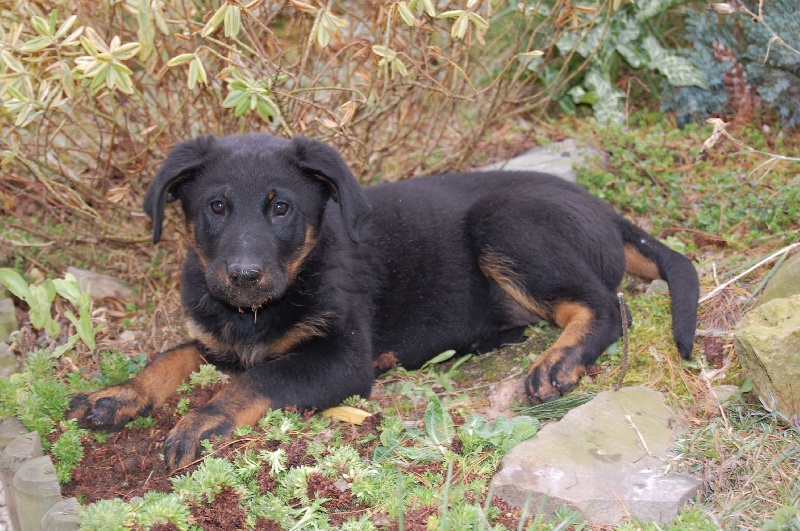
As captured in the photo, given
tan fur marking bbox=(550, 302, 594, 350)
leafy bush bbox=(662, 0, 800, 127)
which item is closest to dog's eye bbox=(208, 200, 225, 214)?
tan fur marking bbox=(550, 302, 594, 350)

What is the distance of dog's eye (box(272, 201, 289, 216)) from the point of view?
3412mm

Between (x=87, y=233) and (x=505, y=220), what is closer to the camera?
(x=505, y=220)

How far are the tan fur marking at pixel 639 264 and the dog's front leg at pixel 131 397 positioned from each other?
7.44 ft

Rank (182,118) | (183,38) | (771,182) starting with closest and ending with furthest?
1. (183,38)
2. (182,118)
3. (771,182)

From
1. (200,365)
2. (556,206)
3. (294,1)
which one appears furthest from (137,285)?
(556,206)

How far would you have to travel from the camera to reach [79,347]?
4273mm

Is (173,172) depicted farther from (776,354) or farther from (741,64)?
(741,64)

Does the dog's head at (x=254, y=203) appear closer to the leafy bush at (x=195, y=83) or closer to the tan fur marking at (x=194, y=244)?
the tan fur marking at (x=194, y=244)

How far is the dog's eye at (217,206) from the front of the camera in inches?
133

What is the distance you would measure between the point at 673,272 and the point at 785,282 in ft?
1.69

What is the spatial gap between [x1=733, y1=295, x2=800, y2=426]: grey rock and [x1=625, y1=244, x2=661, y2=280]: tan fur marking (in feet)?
3.77

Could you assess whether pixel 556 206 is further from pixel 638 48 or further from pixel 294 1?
pixel 638 48

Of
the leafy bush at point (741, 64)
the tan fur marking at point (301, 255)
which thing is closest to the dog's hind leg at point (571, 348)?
the tan fur marking at point (301, 255)

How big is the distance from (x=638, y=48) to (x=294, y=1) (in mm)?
3458
